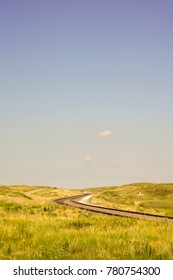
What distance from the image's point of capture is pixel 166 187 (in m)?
106

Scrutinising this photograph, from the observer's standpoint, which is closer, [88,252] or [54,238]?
[88,252]

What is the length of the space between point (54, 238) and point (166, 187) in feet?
315

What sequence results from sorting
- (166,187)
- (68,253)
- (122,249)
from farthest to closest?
(166,187)
(122,249)
(68,253)

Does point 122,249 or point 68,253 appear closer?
point 68,253
